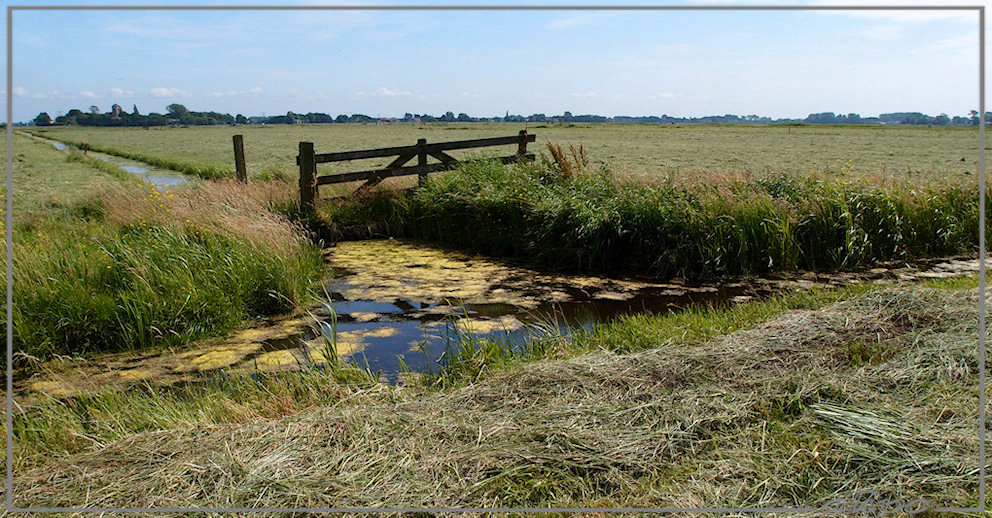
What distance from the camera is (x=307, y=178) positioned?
11.8m

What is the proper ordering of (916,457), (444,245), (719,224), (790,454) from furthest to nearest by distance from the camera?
→ (444,245), (719,224), (790,454), (916,457)

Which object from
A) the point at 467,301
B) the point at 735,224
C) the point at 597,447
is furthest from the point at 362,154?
the point at 597,447

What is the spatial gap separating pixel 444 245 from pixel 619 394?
7.35 m

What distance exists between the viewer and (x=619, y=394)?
3.69m

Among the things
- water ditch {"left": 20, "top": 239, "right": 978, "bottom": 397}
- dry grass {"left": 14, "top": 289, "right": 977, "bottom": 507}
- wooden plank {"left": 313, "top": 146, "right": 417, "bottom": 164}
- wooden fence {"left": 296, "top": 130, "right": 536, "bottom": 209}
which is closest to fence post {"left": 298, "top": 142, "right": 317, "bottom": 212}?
wooden fence {"left": 296, "top": 130, "right": 536, "bottom": 209}

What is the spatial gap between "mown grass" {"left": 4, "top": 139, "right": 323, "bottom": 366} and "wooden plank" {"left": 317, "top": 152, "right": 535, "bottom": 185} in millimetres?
2174

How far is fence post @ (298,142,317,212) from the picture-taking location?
11.7 m

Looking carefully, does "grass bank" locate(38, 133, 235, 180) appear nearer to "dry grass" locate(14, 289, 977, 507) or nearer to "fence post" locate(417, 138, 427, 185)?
"fence post" locate(417, 138, 427, 185)

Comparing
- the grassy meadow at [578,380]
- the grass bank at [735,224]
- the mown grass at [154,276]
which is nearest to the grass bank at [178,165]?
the mown grass at [154,276]

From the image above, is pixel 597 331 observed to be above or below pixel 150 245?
below

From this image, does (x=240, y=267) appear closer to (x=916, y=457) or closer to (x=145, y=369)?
(x=145, y=369)

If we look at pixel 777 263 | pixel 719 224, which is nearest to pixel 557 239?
pixel 719 224

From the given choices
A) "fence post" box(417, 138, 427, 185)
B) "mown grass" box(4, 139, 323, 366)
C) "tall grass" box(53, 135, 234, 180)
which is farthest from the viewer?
"tall grass" box(53, 135, 234, 180)

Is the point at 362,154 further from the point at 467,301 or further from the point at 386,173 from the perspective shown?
the point at 467,301
